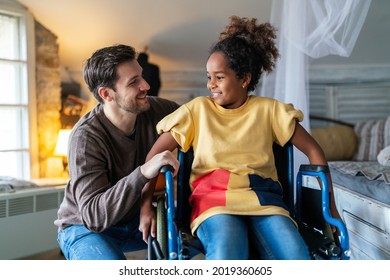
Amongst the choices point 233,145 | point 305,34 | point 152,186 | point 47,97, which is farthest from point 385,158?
point 47,97

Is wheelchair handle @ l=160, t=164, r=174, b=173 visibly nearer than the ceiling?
Yes

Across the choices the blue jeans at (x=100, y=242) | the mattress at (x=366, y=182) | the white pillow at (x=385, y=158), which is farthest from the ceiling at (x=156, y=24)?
the blue jeans at (x=100, y=242)

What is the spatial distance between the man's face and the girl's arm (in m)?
0.15

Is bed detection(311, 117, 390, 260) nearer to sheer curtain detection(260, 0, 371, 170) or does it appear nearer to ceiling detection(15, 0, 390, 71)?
sheer curtain detection(260, 0, 371, 170)

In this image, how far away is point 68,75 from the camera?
299 centimetres

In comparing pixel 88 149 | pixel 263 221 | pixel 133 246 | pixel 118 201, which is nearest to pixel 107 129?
pixel 88 149

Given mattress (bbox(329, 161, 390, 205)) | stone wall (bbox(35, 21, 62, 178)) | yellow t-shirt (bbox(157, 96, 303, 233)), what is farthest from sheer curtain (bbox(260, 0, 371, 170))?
stone wall (bbox(35, 21, 62, 178))

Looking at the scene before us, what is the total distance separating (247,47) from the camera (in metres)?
1.35

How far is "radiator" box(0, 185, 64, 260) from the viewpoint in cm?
220

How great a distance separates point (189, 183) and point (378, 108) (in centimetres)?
241

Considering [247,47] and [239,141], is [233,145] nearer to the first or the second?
[239,141]

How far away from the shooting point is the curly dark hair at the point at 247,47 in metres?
1.33

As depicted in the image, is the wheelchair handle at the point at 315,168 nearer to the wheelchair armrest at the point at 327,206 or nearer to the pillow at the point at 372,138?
the wheelchair armrest at the point at 327,206
